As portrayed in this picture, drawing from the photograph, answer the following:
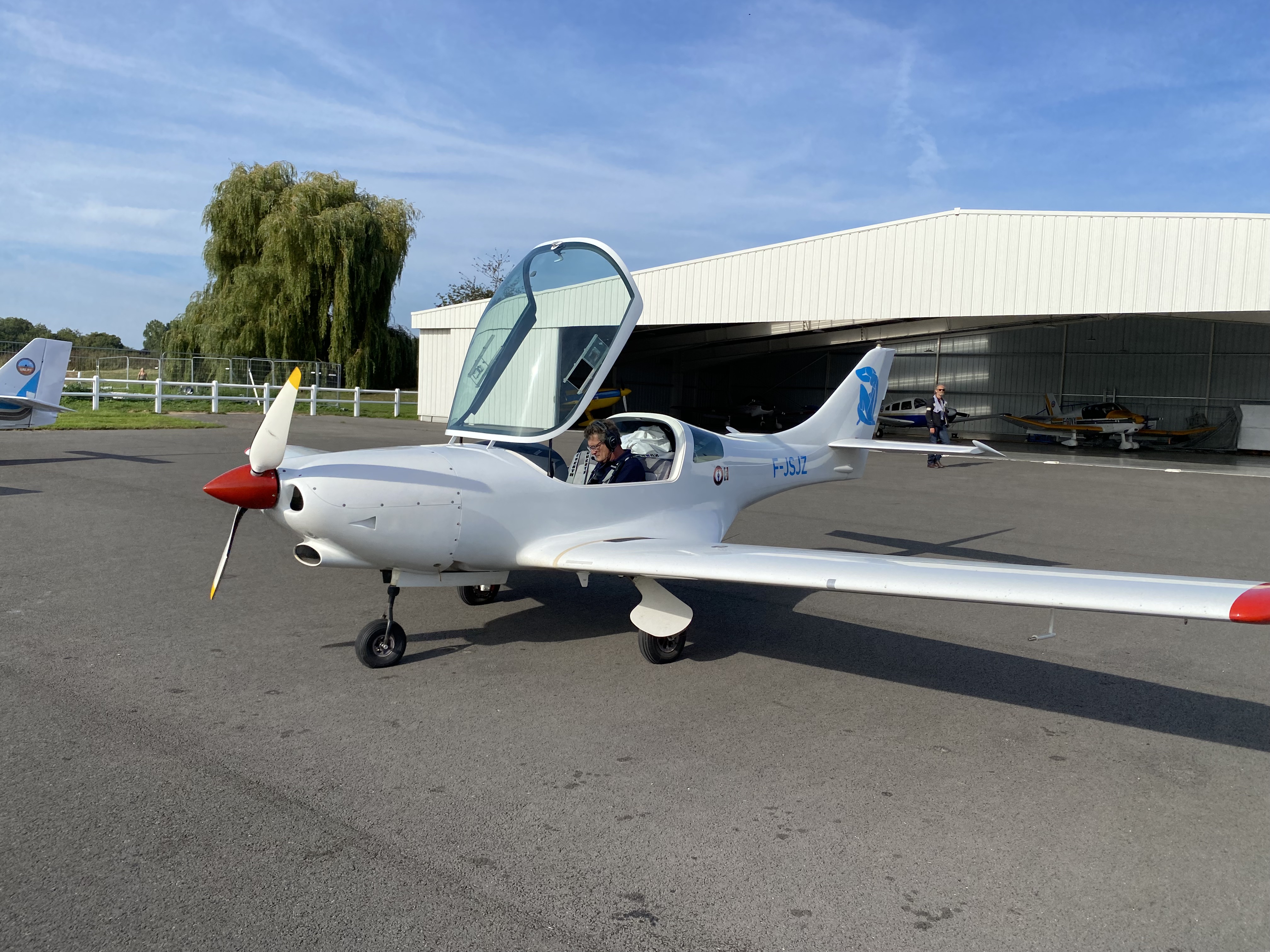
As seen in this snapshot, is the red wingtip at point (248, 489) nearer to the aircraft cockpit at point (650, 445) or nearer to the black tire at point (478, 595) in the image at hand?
the aircraft cockpit at point (650, 445)

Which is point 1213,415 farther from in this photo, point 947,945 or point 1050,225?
point 947,945

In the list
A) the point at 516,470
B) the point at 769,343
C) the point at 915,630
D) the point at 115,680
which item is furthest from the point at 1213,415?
the point at 115,680

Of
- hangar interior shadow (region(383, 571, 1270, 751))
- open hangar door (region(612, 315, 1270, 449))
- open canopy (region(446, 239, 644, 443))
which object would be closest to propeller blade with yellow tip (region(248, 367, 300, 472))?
hangar interior shadow (region(383, 571, 1270, 751))

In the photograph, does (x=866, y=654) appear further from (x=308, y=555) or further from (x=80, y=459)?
(x=80, y=459)

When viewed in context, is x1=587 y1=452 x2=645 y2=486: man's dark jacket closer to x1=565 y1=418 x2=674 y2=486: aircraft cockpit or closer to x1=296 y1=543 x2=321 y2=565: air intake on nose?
x1=565 y1=418 x2=674 y2=486: aircraft cockpit

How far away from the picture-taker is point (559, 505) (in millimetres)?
5281

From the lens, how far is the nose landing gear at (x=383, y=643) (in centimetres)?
480

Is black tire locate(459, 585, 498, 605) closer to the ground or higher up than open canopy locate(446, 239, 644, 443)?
closer to the ground

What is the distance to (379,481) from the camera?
183 inches

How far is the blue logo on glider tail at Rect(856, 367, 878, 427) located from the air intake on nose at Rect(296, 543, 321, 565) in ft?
19.1

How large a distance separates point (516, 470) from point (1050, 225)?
19043mm

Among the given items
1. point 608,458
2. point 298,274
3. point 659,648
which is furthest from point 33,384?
point 298,274

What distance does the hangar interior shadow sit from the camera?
452 centimetres

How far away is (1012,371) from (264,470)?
37.5m
